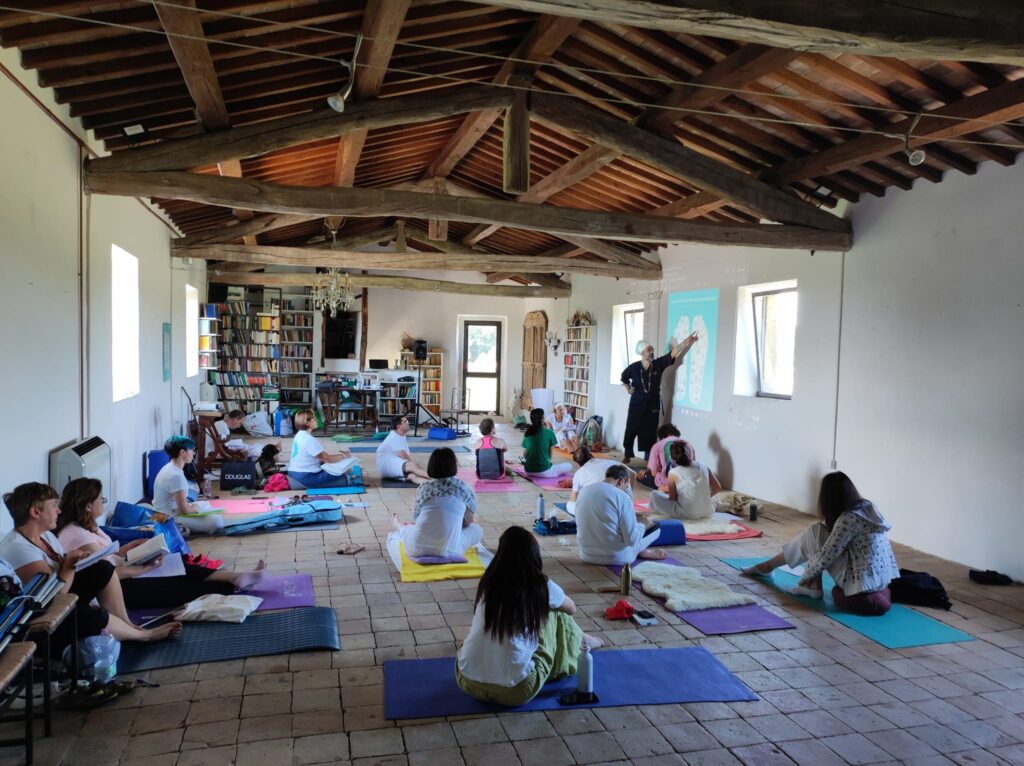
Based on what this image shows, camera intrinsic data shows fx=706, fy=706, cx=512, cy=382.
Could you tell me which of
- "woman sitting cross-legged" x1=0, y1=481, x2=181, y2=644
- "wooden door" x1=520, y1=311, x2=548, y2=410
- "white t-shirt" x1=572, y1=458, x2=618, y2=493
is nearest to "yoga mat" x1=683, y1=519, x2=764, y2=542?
"white t-shirt" x1=572, y1=458, x2=618, y2=493

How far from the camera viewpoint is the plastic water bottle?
3.33 metres

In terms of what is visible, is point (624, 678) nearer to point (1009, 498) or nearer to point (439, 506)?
point (439, 506)

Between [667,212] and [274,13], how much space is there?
5456 mm

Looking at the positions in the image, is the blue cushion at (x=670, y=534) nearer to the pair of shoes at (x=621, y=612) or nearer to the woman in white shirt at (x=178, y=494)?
the pair of shoes at (x=621, y=612)

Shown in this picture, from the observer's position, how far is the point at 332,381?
13680 mm

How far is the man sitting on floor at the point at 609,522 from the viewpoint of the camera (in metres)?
5.33

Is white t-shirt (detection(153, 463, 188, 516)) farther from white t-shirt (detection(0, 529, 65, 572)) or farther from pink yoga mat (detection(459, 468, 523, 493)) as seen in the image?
pink yoga mat (detection(459, 468, 523, 493))

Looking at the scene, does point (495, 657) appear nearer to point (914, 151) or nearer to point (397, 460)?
point (914, 151)

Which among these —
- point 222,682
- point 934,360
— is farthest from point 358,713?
point 934,360

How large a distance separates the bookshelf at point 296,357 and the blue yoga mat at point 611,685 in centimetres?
1120

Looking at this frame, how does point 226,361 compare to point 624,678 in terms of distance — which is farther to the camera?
point 226,361

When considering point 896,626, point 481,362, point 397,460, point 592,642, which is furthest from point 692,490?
point 481,362

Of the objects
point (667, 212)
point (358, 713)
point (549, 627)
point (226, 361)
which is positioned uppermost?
point (667, 212)

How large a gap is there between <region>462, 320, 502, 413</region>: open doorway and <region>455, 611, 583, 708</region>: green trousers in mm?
12668
